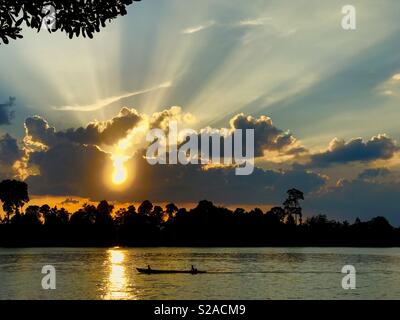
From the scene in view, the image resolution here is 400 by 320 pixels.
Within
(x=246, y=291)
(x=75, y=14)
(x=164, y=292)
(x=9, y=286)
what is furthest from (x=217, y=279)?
(x=75, y=14)

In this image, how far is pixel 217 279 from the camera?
104312 millimetres

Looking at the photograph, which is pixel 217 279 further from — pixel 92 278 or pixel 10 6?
pixel 10 6

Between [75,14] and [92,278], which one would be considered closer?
[75,14]
